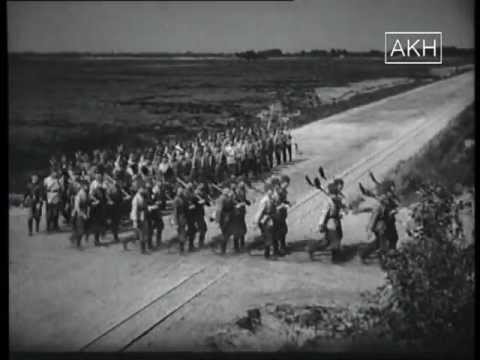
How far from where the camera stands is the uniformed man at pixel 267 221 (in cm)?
779

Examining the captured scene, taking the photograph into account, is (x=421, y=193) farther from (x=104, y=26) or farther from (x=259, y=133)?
(x=104, y=26)

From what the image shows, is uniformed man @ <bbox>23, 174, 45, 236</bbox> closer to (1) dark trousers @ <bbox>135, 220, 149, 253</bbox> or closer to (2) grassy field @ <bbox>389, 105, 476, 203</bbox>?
(1) dark trousers @ <bbox>135, 220, 149, 253</bbox>

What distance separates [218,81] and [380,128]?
2088mm

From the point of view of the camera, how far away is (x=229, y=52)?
8039 millimetres

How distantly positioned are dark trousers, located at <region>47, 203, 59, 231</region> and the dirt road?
120mm

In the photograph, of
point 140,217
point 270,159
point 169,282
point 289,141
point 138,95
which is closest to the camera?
point 169,282

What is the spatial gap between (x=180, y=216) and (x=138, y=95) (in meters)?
1.55

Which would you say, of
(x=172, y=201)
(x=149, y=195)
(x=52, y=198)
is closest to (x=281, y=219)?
(x=172, y=201)

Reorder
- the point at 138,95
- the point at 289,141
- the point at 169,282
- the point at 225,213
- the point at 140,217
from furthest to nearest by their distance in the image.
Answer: the point at 289,141 → the point at 138,95 → the point at 225,213 → the point at 140,217 → the point at 169,282

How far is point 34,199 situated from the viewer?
773 centimetres

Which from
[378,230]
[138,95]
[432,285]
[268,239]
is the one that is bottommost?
[432,285]

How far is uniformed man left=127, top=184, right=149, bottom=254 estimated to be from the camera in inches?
304

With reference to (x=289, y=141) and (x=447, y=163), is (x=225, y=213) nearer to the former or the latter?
(x=289, y=141)
